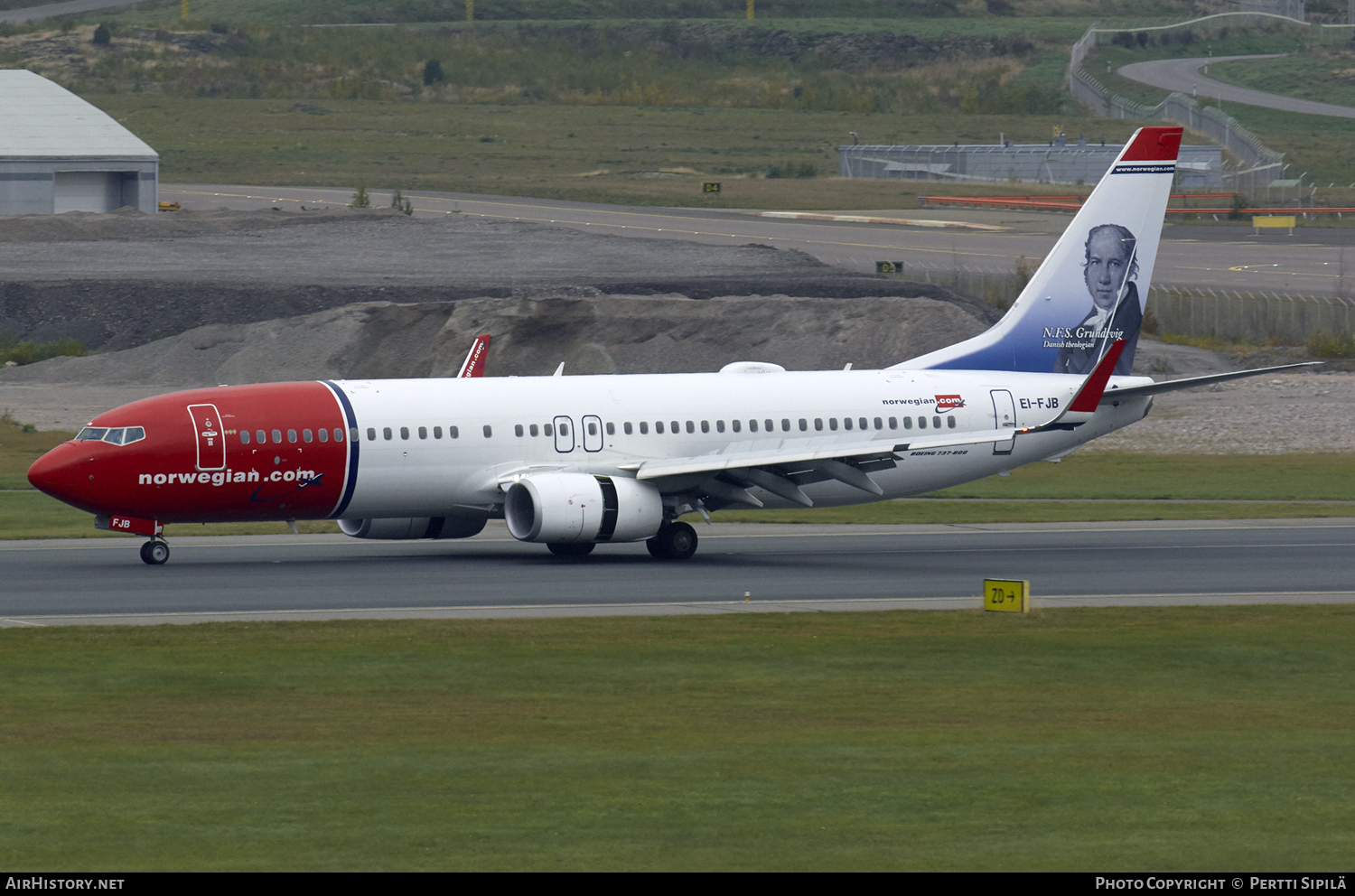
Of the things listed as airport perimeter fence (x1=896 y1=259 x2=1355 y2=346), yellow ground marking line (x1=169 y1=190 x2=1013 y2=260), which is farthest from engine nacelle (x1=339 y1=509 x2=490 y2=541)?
yellow ground marking line (x1=169 y1=190 x2=1013 y2=260)

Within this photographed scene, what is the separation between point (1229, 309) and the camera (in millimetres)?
89000

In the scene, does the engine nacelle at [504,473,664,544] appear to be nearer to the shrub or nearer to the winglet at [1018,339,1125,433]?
the winglet at [1018,339,1125,433]

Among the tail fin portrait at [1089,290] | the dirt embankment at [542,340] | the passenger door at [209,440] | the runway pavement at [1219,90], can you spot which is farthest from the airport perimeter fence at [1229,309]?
the runway pavement at [1219,90]

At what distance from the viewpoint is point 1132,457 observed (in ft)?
225

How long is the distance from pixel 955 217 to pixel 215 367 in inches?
2262

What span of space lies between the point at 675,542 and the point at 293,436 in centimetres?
882

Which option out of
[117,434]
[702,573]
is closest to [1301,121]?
[702,573]

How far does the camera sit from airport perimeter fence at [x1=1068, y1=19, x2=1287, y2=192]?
144500 millimetres

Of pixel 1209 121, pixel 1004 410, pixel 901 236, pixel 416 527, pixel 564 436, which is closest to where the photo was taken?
pixel 564 436

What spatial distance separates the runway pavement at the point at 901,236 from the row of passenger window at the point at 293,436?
60.4 meters

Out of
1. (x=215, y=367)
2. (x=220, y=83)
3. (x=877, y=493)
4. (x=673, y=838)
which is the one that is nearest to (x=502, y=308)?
(x=215, y=367)

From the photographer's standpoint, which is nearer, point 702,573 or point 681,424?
point 702,573

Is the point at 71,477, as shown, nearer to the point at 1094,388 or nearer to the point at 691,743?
the point at 691,743

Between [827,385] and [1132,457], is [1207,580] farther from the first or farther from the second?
[1132,457]
